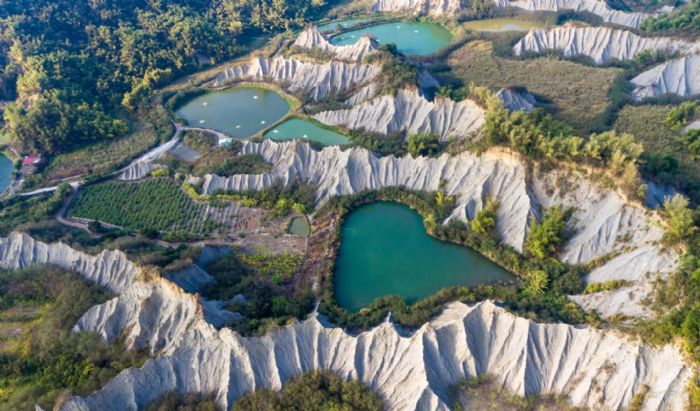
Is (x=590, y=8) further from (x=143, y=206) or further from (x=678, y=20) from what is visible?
(x=143, y=206)

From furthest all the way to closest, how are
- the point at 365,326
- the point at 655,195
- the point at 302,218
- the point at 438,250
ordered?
the point at 302,218
the point at 438,250
the point at 655,195
the point at 365,326

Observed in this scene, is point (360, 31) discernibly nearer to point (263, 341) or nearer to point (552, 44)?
point (552, 44)

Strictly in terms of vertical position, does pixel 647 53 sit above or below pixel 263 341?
above

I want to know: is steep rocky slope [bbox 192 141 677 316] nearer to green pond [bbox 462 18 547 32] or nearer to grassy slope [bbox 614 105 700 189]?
grassy slope [bbox 614 105 700 189]

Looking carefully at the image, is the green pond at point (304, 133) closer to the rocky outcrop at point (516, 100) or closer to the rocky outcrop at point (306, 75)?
the rocky outcrop at point (306, 75)

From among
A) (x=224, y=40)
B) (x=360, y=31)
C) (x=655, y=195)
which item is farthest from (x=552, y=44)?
(x=224, y=40)

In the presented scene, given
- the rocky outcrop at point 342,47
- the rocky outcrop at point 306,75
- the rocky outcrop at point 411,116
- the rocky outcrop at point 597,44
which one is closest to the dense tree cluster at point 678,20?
the rocky outcrop at point 597,44
